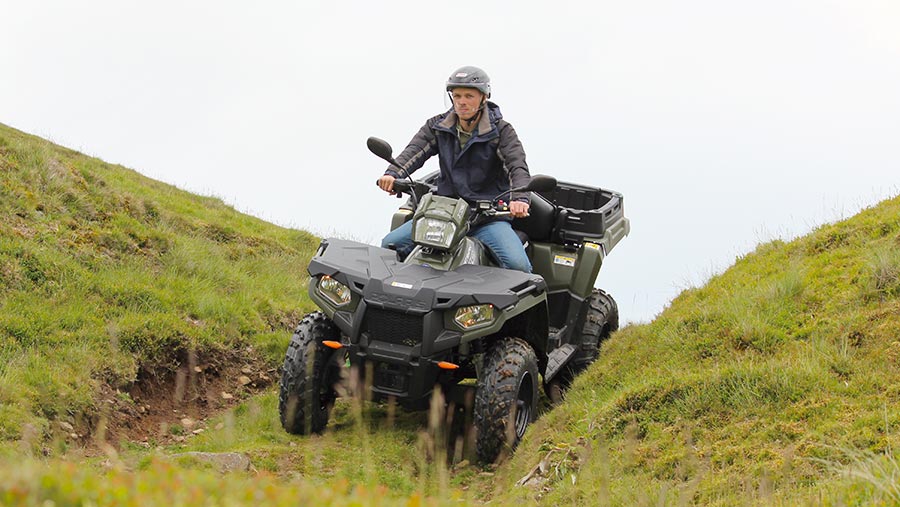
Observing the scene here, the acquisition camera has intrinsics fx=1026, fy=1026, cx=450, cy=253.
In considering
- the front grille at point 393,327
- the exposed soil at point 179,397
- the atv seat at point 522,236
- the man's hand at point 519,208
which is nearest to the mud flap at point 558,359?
the atv seat at point 522,236

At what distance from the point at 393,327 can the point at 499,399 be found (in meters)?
0.84

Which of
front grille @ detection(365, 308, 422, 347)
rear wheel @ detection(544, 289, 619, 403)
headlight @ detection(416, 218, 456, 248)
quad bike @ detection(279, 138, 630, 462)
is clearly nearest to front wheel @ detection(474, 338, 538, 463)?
quad bike @ detection(279, 138, 630, 462)

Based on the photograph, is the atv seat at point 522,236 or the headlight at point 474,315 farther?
the atv seat at point 522,236

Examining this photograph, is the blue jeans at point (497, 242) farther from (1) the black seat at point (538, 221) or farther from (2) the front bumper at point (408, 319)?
(1) the black seat at point (538, 221)

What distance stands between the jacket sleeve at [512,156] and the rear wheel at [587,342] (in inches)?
71.7

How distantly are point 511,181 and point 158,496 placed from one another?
5185 millimetres

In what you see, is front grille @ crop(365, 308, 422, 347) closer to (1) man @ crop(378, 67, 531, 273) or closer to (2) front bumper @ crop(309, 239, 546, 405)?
(2) front bumper @ crop(309, 239, 546, 405)

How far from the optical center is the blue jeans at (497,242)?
7625 millimetres

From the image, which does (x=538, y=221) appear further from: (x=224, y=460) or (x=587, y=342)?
(x=224, y=460)

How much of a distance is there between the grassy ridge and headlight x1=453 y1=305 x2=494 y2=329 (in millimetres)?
2767

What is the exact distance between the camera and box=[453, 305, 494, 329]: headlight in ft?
22.0

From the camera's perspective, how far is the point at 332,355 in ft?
23.2

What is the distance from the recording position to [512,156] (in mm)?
7906

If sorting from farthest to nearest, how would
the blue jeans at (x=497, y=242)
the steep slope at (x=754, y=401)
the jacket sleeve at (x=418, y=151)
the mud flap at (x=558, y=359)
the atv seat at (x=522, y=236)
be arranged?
the atv seat at (x=522, y=236), the mud flap at (x=558, y=359), the jacket sleeve at (x=418, y=151), the blue jeans at (x=497, y=242), the steep slope at (x=754, y=401)
